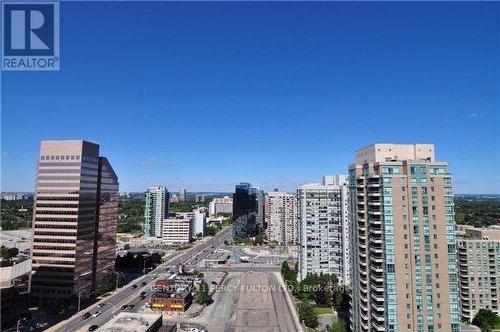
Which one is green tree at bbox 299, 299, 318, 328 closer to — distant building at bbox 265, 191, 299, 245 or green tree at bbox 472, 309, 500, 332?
green tree at bbox 472, 309, 500, 332

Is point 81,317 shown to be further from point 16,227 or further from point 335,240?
point 16,227

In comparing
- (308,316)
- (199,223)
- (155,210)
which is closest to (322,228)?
(308,316)

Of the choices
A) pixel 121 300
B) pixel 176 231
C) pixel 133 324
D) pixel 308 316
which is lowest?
pixel 121 300

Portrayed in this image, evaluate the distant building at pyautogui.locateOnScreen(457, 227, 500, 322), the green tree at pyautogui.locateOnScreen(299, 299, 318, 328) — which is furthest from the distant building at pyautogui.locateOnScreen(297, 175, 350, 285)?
the distant building at pyautogui.locateOnScreen(457, 227, 500, 322)

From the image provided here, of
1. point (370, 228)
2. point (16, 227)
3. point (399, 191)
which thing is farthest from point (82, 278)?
point (16, 227)

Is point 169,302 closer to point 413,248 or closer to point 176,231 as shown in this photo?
point 413,248

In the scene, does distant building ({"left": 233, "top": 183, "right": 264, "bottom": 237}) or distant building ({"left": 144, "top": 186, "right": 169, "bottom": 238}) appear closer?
distant building ({"left": 144, "top": 186, "right": 169, "bottom": 238})

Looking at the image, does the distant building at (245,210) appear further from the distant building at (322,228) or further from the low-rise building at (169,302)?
the low-rise building at (169,302)

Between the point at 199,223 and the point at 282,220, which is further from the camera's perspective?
the point at 199,223
